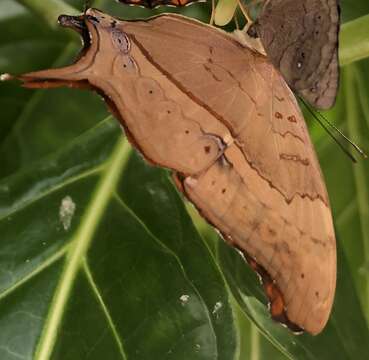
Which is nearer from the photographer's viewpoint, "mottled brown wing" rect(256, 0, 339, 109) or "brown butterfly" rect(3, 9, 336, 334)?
"brown butterfly" rect(3, 9, 336, 334)

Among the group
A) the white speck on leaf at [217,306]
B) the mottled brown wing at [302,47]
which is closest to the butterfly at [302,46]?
the mottled brown wing at [302,47]

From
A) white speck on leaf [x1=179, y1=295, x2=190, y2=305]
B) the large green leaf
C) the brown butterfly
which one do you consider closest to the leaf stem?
the large green leaf

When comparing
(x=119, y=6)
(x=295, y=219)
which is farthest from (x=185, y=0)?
(x=119, y=6)

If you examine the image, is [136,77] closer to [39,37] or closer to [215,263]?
[215,263]

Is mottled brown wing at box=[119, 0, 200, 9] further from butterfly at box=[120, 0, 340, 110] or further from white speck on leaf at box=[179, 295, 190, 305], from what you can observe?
white speck on leaf at box=[179, 295, 190, 305]

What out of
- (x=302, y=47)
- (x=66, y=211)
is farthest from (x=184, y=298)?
(x=302, y=47)

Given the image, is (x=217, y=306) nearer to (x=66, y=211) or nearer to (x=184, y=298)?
(x=184, y=298)
